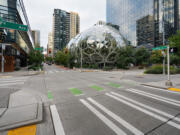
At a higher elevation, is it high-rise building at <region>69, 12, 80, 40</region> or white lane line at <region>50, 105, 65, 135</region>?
high-rise building at <region>69, 12, 80, 40</region>

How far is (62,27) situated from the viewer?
408 ft

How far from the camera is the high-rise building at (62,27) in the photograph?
405ft

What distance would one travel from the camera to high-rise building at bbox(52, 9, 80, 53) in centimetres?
12338

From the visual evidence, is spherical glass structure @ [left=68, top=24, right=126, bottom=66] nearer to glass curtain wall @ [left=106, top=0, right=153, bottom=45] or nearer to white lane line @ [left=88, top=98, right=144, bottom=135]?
glass curtain wall @ [left=106, top=0, right=153, bottom=45]

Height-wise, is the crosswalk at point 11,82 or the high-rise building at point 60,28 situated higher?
the high-rise building at point 60,28

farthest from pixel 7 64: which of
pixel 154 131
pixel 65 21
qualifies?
pixel 65 21

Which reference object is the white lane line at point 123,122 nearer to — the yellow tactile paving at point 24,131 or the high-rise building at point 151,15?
the yellow tactile paving at point 24,131

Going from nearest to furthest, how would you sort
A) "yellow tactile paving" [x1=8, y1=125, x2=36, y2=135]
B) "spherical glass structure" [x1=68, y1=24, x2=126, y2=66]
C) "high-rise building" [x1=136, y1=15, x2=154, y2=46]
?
"yellow tactile paving" [x1=8, y1=125, x2=36, y2=135] → "spherical glass structure" [x1=68, y1=24, x2=126, y2=66] → "high-rise building" [x1=136, y1=15, x2=154, y2=46]

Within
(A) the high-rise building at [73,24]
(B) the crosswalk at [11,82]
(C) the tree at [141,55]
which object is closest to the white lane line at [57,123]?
(B) the crosswalk at [11,82]

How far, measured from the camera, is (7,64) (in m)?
20.5

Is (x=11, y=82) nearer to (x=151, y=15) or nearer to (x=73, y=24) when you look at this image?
(x=151, y=15)

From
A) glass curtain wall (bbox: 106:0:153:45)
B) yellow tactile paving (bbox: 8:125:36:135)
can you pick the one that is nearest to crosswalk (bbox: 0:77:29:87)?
yellow tactile paving (bbox: 8:125:36:135)

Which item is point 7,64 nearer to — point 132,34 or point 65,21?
point 132,34

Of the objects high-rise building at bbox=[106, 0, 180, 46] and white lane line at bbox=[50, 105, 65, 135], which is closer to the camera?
white lane line at bbox=[50, 105, 65, 135]
